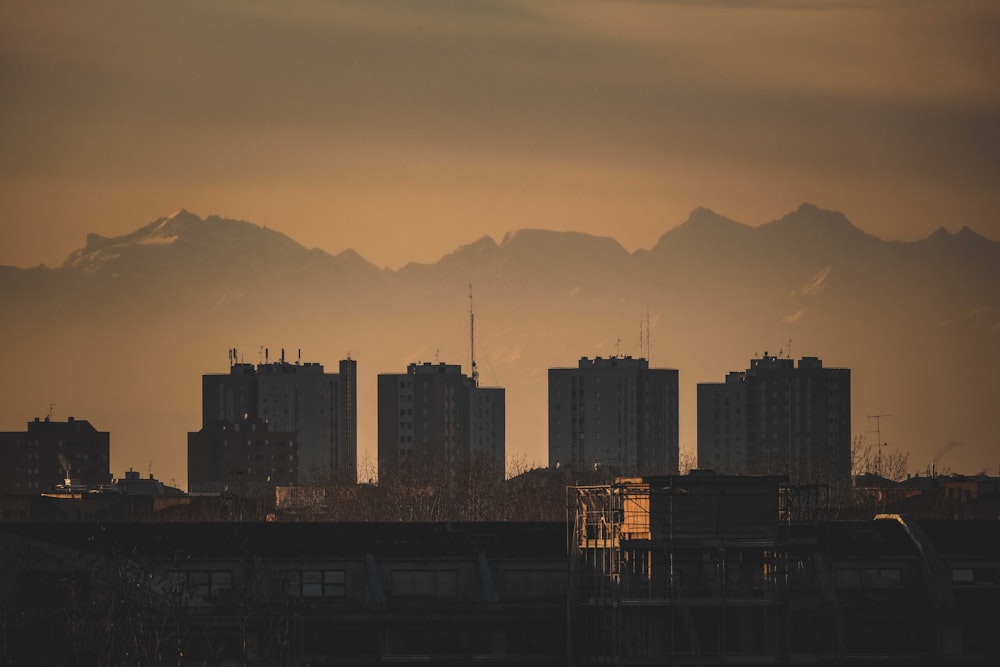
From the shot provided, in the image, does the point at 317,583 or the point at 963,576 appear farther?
the point at 963,576

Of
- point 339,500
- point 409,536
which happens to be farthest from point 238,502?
point 409,536

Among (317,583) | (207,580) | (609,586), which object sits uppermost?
(207,580)

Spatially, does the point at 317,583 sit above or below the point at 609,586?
above

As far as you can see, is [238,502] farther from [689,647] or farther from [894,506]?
[689,647]

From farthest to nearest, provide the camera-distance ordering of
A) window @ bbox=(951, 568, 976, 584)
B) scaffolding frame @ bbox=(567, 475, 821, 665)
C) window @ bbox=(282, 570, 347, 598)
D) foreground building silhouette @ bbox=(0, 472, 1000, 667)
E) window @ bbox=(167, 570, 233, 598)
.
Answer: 1. window @ bbox=(951, 568, 976, 584)
2. window @ bbox=(282, 570, 347, 598)
3. scaffolding frame @ bbox=(567, 475, 821, 665)
4. window @ bbox=(167, 570, 233, 598)
5. foreground building silhouette @ bbox=(0, 472, 1000, 667)

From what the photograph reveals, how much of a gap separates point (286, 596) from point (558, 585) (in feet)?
28.1

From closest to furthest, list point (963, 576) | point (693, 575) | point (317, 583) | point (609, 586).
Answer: point (317, 583) < point (609, 586) < point (693, 575) < point (963, 576)

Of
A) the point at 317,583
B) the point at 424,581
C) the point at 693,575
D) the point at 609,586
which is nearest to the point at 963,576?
the point at 693,575

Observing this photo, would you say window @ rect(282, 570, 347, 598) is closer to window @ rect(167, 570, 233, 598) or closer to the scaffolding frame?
window @ rect(167, 570, 233, 598)

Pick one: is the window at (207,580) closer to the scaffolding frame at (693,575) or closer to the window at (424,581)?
the window at (424,581)

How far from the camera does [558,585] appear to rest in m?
82.7

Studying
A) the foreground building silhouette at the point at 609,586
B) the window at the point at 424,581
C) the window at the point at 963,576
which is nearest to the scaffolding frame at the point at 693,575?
the foreground building silhouette at the point at 609,586

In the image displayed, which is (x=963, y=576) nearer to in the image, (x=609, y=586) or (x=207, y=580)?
(x=609, y=586)

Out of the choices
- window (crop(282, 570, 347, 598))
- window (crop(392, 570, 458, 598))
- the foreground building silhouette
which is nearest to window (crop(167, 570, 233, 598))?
the foreground building silhouette
